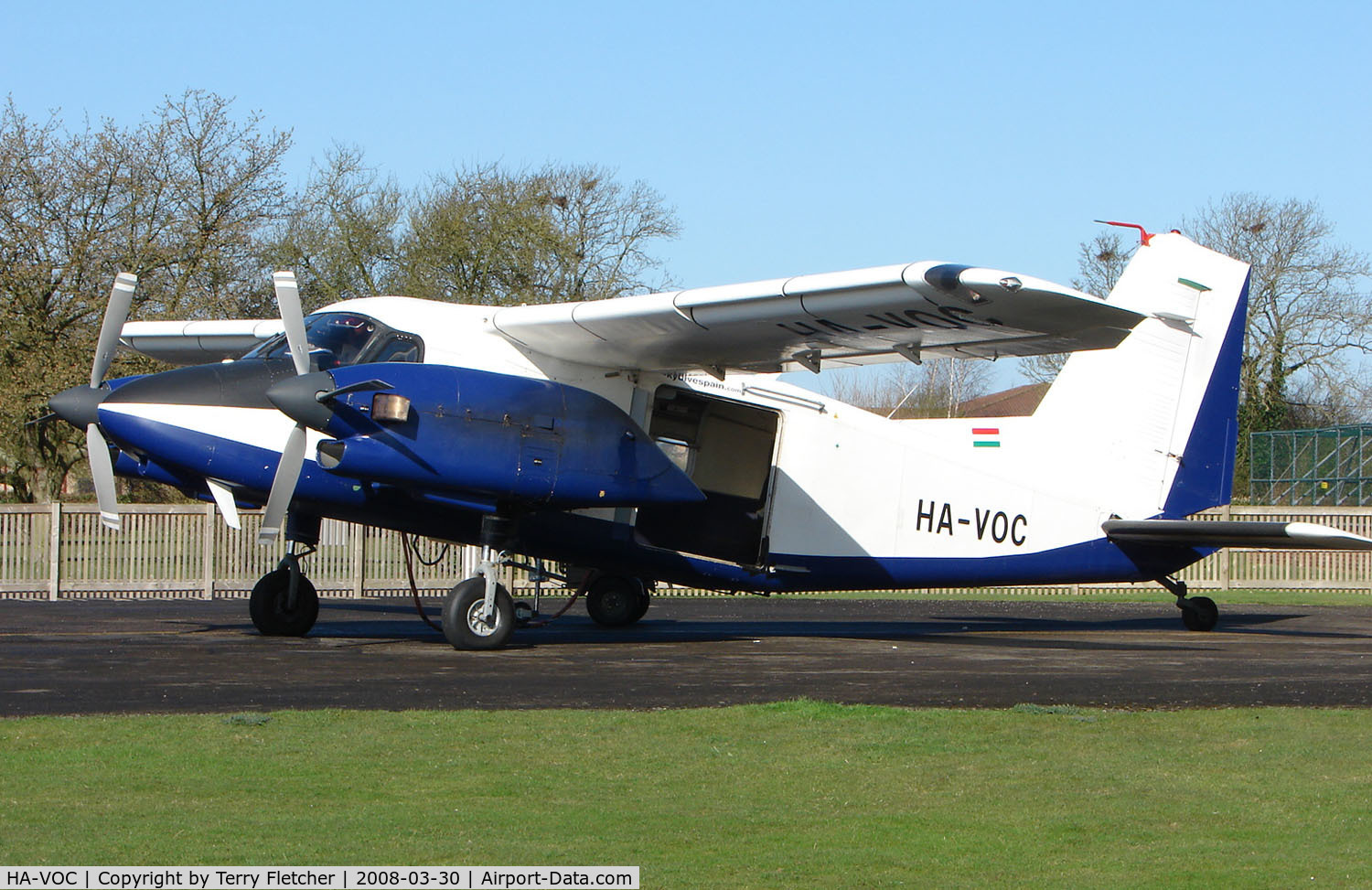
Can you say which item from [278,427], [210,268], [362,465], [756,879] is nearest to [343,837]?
[756,879]

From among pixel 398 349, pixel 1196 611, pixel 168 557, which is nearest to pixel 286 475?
pixel 398 349

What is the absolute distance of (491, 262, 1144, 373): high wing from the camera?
42.2ft

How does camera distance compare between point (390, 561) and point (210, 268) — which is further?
point (210, 268)

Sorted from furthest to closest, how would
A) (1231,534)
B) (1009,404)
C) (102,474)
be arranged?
1. (1009,404)
2. (1231,534)
3. (102,474)

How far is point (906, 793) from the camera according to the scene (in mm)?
7234

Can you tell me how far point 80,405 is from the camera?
14359 millimetres

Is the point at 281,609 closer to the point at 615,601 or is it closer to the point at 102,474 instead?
the point at 102,474

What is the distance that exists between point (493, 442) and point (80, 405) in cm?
428

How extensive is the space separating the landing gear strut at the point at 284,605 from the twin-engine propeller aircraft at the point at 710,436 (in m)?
0.02

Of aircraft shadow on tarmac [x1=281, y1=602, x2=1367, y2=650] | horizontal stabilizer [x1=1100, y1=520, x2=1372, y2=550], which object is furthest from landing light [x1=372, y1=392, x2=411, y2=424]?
horizontal stabilizer [x1=1100, y1=520, x2=1372, y2=550]

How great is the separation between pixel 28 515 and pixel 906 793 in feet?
72.5

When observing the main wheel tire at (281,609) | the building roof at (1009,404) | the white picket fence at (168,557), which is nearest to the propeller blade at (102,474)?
the main wheel tire at (281,609)

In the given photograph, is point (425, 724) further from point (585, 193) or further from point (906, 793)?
point (585, 193)

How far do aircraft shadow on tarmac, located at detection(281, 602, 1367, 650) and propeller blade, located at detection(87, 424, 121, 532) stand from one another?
2.84 metres
